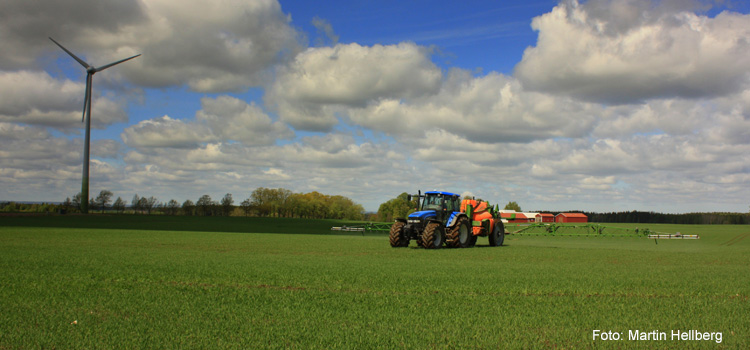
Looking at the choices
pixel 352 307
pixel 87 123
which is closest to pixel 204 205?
pixel 87 123

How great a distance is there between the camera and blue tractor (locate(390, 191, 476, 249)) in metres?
23.7

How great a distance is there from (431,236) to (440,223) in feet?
4.00

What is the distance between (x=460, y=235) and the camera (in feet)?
83.7

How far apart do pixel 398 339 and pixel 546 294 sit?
4.72 metres

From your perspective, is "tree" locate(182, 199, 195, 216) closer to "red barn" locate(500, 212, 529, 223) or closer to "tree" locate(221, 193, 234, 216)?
"tree" locate(221, 193, 234, 216)

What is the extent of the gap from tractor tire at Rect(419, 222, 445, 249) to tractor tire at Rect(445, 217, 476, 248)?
2.59 ft

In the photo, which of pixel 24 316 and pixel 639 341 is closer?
pixel 639 341

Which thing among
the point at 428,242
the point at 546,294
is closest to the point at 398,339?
the point at 546,294

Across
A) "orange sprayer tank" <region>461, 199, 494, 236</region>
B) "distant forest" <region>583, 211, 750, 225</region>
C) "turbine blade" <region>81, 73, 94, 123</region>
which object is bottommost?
"distant forest" <region>583, 211, 750, 225</region>

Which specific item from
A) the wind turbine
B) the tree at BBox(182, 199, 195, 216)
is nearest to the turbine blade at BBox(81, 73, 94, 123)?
the wind turbine

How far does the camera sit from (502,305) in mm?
8727

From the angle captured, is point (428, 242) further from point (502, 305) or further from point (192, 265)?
point (502, 305)

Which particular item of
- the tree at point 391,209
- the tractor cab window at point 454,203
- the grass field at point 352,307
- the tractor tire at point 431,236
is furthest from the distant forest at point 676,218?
the grass field at point 352,307

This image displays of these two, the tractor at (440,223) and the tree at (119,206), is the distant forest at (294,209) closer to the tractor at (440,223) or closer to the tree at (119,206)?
the tree at (119,206)
